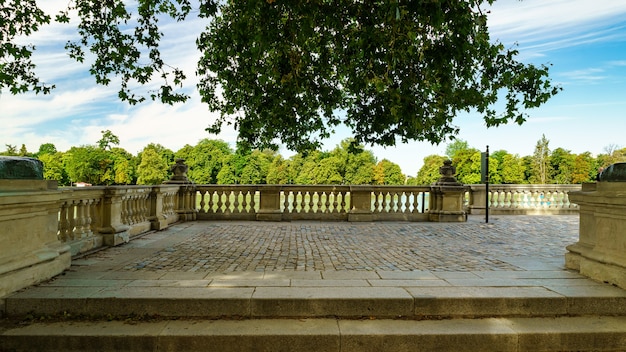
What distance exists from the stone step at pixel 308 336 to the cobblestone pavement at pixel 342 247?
170 centimetres

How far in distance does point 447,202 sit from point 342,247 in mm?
6576

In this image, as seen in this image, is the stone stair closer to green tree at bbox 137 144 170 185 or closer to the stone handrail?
the stone handrail

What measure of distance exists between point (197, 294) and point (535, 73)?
735 cm

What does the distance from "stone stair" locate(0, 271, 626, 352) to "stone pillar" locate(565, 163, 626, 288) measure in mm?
388

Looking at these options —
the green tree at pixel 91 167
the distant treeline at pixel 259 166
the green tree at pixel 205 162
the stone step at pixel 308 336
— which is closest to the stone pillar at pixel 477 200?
the stone step at pixel 308 336

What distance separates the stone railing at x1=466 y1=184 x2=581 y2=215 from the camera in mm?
15477

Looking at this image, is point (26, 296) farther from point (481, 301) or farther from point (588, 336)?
point (588, 336)

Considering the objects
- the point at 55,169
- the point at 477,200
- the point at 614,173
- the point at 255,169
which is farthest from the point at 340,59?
the point at 55,169

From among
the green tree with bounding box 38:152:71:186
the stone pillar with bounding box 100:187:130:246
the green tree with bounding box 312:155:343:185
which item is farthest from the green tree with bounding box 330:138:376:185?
Answer: the green tree with bounding box 38:152:71:186

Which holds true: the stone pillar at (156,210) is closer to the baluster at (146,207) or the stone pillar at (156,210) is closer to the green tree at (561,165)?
the baluster at (146,207)

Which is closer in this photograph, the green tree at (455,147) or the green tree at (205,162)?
the green tree at (205,162)

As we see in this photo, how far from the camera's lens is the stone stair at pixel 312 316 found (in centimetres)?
373

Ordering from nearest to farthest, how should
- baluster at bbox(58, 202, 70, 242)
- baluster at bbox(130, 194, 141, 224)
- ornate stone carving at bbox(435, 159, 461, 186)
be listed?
baluster at bbox(58, 202, 70, 242) < baluster at bbox(130, 194, 141, 224) < ornate stone carving at bbox(435, 159, 461, 186)

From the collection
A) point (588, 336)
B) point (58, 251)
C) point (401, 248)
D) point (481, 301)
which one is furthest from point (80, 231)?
point (588, 336)
